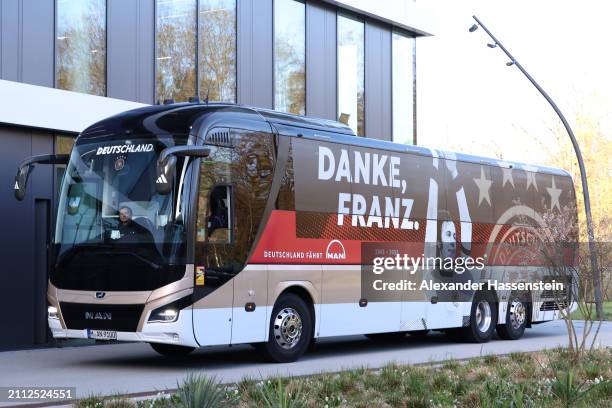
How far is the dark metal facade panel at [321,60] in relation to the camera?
85.4 feet

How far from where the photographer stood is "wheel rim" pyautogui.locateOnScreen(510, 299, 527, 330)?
21.9 meters

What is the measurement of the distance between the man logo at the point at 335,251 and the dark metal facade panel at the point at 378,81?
10.9m

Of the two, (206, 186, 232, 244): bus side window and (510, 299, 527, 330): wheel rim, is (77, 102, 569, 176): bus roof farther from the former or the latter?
(510, 299, 527, 330): wheel rim

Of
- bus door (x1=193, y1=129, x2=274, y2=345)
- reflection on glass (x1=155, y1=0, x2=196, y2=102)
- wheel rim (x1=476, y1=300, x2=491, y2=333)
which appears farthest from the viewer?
reflection on glass (x1=155, y1=0, x2=196, y2=102)

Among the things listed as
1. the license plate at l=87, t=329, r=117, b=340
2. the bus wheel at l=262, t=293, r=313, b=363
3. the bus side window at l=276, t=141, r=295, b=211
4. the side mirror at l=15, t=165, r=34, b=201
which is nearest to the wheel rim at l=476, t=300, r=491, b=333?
the bus wheel at l=262, t=293, r=313, b=363

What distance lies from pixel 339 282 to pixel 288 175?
6.71 feet

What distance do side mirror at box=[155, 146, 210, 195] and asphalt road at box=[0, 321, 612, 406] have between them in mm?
2390

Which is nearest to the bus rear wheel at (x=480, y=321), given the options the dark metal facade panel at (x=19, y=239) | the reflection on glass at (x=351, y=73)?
the reflection on glass at (x=351, y=73)

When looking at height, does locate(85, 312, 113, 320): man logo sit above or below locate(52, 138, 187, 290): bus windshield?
below

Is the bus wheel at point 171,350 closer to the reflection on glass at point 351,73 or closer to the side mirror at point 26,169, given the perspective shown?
the side mirror at point 26,169

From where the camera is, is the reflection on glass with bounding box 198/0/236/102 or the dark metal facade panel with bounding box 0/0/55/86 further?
the reflection on glass with bounding box 198/0/236/102

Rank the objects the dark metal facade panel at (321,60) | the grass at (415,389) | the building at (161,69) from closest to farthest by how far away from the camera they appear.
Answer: the grass at (415,389) < the building at (161,69) < the dark metal facade panel at (321,60)

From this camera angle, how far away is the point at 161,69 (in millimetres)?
21766

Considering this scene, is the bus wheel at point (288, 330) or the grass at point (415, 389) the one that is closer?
the grass at point (415, 389)
